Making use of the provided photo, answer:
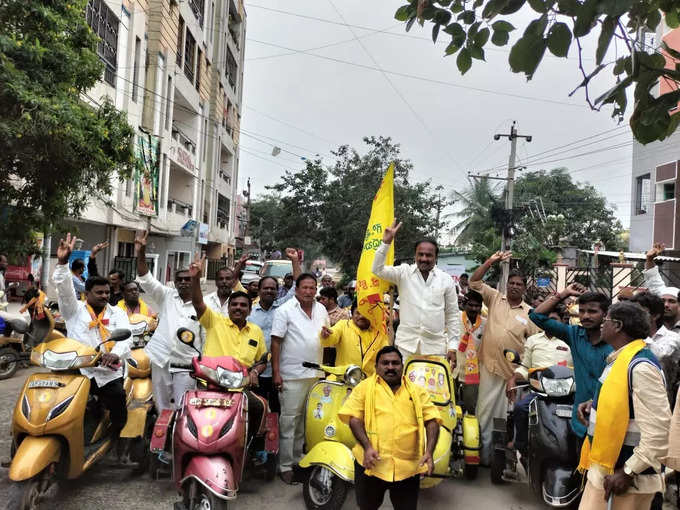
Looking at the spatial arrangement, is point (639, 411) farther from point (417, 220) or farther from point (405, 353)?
point (417, 220)

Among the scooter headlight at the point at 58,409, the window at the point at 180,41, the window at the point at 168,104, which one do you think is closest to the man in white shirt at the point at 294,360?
the scooter headlight at the point at 58,409

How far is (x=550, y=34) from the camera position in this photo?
7.89ft

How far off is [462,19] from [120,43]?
55.9 feet

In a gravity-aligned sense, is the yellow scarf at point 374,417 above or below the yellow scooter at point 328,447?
above

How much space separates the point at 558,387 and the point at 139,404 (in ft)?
12.8

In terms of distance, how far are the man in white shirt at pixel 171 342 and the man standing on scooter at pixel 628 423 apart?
3.20 meters

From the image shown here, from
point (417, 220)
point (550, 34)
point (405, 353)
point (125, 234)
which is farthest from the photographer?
point (417, 220)

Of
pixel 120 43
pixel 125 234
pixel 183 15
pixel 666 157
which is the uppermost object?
pixel 183 15

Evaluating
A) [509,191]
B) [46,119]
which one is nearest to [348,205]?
[509,191]

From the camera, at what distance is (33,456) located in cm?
349

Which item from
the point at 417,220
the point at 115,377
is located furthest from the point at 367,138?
the point at 115,377

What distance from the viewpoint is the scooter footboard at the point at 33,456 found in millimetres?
3400

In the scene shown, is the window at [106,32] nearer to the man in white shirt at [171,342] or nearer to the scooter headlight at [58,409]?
the man in white shirt at [171,342]

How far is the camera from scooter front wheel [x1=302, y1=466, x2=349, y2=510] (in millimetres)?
3947
